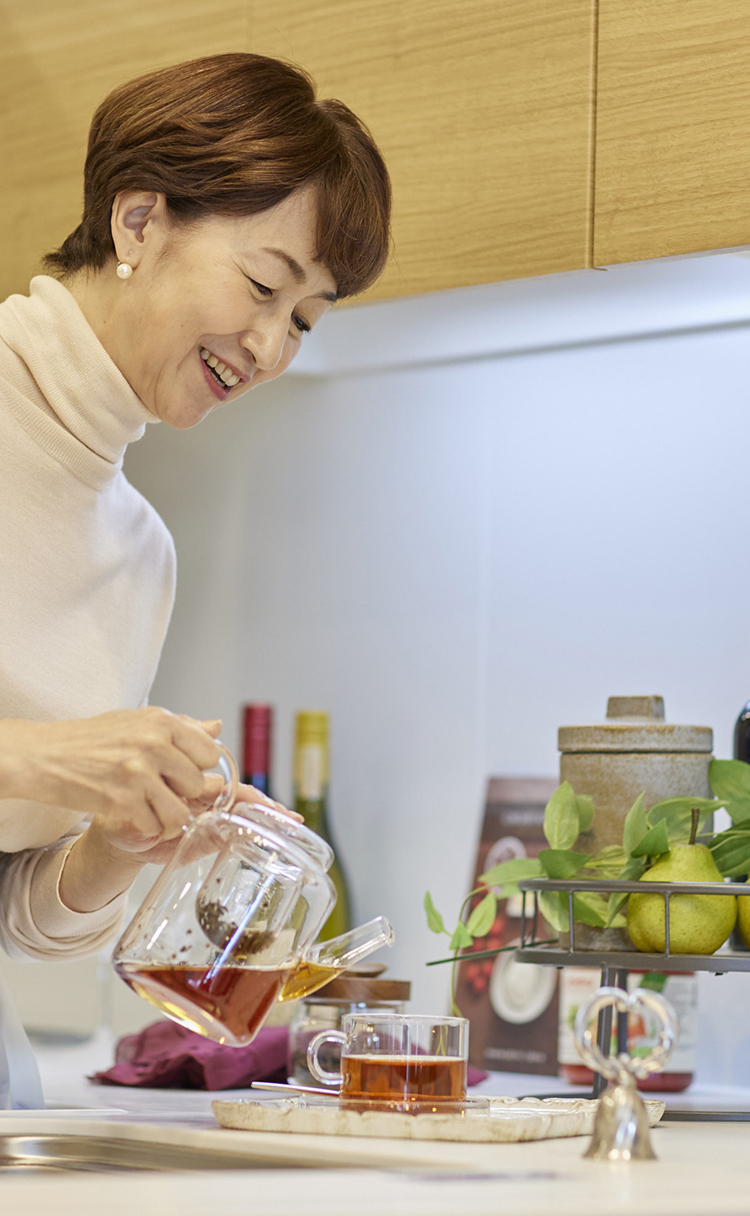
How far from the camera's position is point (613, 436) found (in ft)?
Result: 6.08

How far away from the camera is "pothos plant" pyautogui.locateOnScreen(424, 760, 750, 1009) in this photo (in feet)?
4.24

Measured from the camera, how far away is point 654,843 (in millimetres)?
1275

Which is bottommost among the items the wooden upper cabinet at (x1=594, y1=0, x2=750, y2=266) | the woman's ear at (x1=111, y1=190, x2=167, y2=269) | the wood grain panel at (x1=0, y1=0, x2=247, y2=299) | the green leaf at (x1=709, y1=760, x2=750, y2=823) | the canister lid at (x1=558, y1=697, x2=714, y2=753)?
the green leaf at (x1=709, y1=760, x2=750, y2=823)

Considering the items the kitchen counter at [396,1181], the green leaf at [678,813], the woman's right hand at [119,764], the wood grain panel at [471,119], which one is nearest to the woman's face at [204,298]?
the wood grain panel at [471,119]

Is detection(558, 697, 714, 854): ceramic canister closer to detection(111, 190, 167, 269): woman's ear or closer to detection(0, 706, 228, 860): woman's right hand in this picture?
detection(0, 706, 228, 860): woman's right hand

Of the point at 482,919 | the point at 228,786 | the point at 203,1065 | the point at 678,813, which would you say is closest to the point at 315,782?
the point at 203,1065

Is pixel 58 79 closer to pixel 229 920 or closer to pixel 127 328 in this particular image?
pixel 127 328

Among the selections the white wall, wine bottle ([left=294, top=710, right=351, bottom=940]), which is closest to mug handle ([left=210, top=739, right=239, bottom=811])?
the white wall

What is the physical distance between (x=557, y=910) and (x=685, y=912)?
12 centimetres

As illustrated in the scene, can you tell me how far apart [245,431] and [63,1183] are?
4.80ft

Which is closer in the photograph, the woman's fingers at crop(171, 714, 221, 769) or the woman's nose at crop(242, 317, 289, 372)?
the woman's fingers at crop(171, 714, 221, 769)

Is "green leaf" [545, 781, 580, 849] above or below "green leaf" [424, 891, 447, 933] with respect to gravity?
above

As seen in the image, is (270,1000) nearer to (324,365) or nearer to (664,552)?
(664,552)

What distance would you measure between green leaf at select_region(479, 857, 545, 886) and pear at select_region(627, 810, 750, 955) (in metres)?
0.11
